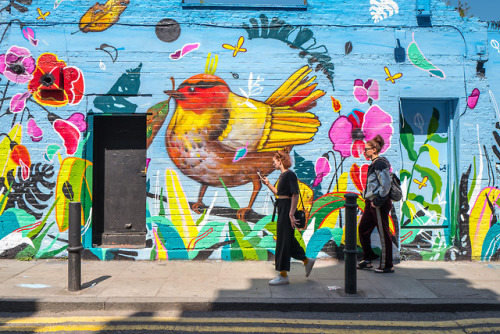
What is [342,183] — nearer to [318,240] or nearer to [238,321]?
[318,240]

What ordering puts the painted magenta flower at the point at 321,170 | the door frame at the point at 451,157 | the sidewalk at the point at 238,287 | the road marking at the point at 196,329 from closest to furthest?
1. the road marking at the point at 196,329
2. the sidewalk at the point at 238,287
3. the painted magenta flower at the point at 321,170
4. the door frame at the point at 451,157

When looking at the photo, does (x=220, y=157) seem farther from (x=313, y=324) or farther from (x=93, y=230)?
(x=313, y=324)

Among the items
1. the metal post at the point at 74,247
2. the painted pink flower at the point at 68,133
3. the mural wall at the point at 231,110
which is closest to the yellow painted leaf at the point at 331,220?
the mural wall at the point at 231,110

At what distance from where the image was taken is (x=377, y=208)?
6691mm

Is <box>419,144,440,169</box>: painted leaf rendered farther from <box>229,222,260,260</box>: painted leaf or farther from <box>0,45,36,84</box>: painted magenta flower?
<box>0,45,36,84</box>: painted magenta flower

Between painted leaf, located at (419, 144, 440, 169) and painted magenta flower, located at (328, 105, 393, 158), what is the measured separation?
28.2 inches

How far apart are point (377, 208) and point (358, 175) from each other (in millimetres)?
962

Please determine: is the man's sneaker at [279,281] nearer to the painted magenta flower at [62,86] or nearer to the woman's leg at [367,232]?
the woman's leg at [367,232]

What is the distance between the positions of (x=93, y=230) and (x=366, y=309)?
182 inches

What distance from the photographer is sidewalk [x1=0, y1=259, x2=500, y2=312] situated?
534 cm

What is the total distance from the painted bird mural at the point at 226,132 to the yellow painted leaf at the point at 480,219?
3040 mm

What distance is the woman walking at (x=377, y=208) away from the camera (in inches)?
258

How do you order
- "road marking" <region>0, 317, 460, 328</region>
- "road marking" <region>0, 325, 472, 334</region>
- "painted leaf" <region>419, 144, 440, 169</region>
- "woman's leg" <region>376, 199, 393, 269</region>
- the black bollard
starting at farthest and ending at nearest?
"painted leaf" <region>419, 144, 440, 169</region>, "woman's leg" <region>376, 199, 393, 269</region>, the black bollard, "road marking" <region>0, 317, 460, 328</region>, "road marking" <region>0, 325, 472, 334</region>

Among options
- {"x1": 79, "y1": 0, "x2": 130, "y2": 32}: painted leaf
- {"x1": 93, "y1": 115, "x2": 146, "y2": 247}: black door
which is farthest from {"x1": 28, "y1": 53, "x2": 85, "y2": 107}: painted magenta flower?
{"x1": 79, "y1": 0, "x2": 130, "y2": 32}: painted leaf
